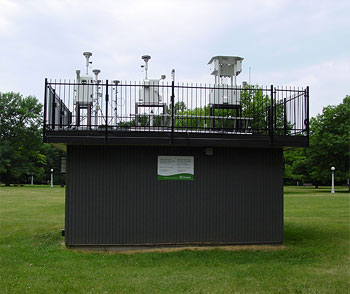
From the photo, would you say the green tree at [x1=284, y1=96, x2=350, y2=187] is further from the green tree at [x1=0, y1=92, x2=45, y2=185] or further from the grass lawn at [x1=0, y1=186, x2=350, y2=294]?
the green tree at [x1=0, y1=92, x2=45, y2=185]

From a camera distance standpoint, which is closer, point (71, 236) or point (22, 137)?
point (71, 236)

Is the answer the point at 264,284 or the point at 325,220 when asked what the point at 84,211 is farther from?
the point at 325,220

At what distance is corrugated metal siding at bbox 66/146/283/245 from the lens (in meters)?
8.78

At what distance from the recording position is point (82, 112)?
35.6ft

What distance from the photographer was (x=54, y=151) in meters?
63.2

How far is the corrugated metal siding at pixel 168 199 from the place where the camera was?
346 inches

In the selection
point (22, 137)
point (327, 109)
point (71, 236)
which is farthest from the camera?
point (22, 137)

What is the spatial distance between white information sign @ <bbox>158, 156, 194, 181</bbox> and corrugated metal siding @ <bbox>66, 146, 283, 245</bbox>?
0.11m

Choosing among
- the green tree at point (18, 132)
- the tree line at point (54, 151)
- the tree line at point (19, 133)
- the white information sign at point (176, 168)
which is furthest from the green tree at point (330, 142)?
the green tree at point (18, 132)

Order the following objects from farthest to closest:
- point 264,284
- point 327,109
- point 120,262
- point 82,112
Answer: point 327,109 < point 82,112 < point 120,262 < point 264,284

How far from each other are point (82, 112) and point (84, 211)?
3.21 metres

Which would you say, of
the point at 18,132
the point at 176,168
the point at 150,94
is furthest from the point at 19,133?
the point at 176,168

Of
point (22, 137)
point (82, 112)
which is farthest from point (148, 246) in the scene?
point (22, 137)

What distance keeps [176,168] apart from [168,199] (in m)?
0.73
